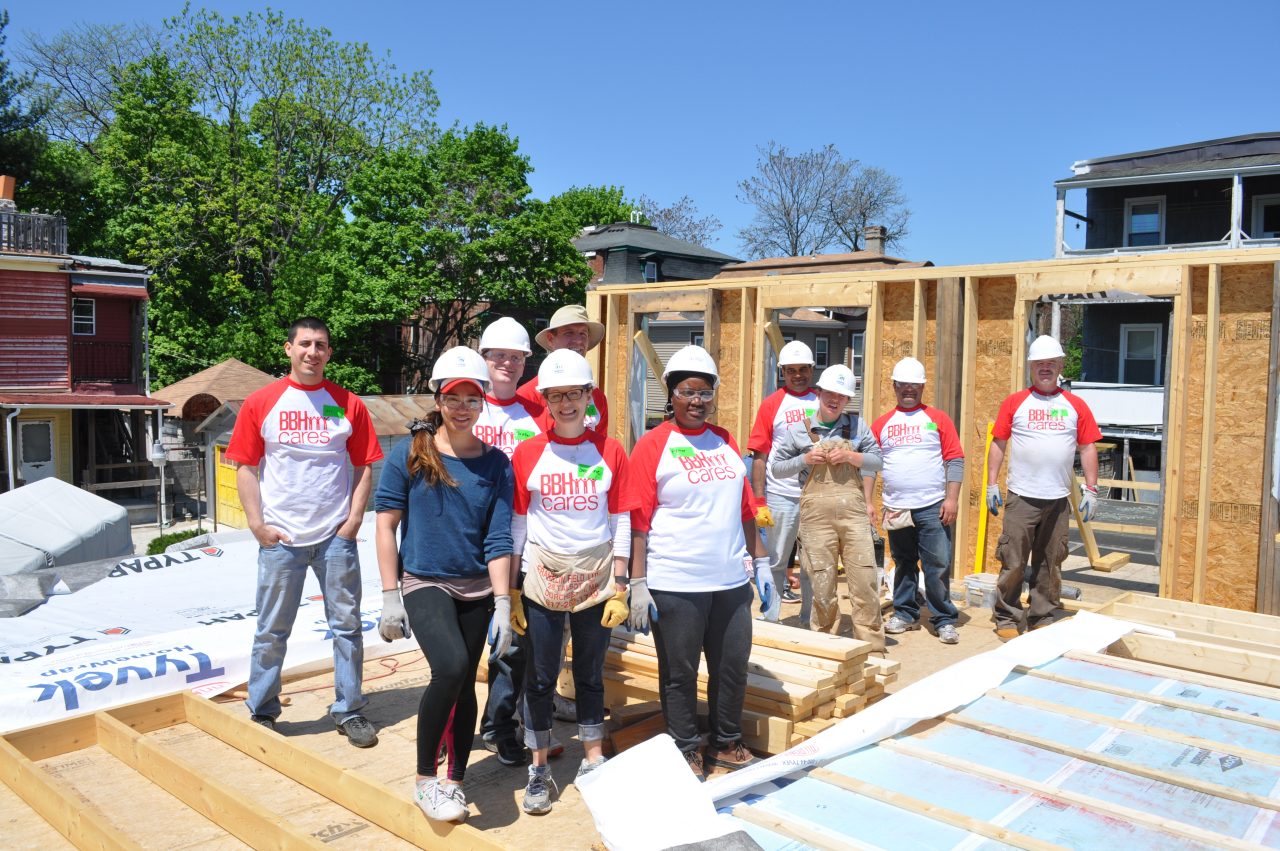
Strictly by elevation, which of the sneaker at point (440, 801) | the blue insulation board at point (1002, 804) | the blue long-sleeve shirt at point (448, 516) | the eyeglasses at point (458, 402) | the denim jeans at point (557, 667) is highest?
the eyeglasses at point (458, 402)

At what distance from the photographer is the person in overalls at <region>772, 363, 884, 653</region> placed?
5.75 m

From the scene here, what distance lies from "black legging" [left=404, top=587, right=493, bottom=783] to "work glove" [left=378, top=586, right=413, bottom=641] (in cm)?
3

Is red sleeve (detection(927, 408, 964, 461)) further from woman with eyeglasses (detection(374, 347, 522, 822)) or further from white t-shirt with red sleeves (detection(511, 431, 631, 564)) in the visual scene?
woman with eyeglasses (detection(374, 347, 522, 822))

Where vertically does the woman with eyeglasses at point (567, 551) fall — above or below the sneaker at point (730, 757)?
above

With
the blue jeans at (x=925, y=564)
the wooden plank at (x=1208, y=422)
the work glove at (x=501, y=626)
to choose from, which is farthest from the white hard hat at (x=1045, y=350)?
the work glove at (x=501, y=626)

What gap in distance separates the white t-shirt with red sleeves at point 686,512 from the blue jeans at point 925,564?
2.97 m

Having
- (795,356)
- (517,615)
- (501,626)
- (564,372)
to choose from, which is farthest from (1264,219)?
(501,626)

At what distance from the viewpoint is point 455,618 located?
12.2 ft

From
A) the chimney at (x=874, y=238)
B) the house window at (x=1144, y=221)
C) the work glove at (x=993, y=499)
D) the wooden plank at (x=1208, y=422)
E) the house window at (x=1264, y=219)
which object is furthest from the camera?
the chimney at (x=874, y=238)

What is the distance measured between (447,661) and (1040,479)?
4641mm

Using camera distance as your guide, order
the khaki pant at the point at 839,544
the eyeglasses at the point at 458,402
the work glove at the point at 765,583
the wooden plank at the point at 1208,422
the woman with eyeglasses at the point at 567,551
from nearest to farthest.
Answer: the eyeglasses at the point at 458,402, the woman with eyeglasses at the point at 567,551, the work glove at the point at 765,583, the khaki pant at the point at 839,544, the wooden plank at the point at 1208,422

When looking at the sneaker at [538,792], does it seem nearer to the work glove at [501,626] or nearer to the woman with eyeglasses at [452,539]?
the woman with eyeglasses at [452,539]

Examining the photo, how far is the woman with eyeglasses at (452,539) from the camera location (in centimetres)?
373

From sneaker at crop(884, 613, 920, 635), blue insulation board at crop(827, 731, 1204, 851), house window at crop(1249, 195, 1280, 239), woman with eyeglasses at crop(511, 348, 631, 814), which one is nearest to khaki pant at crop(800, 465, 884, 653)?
sneaker at crop(884, 613, 920, 635)
